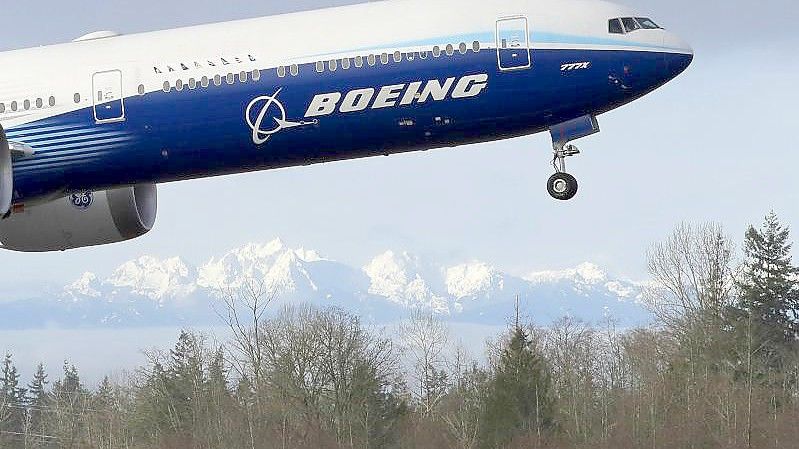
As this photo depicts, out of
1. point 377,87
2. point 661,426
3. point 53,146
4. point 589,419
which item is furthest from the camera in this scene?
point 589,419

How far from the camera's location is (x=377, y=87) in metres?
31.0

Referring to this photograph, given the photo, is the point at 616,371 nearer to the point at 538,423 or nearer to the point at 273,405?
the point at 538,423

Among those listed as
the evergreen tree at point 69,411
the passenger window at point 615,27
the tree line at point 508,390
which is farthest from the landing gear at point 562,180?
the evergreen tree at point 69,411

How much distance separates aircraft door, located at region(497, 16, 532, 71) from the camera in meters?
30.9

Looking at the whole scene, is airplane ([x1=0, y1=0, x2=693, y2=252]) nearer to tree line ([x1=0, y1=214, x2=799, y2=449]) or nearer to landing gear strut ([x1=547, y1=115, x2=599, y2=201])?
landing gear strut ([x1=547, y1=115, x2=599, y2=201])

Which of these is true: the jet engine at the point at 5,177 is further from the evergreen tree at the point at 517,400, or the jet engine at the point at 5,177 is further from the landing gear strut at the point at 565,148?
the evergreen tree at the point at 517,400

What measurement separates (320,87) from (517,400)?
64.9 m

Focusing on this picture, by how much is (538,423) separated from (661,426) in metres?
8.99

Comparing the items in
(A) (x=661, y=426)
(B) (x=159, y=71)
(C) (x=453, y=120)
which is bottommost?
(A) (x=661, y=426)

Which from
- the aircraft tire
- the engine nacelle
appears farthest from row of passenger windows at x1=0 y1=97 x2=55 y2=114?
the aircraft tire

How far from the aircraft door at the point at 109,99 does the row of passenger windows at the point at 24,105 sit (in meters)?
1.37

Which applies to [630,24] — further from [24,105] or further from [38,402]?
[38,402]

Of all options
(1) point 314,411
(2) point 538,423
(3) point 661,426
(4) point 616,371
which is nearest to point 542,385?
(2) point 538,423

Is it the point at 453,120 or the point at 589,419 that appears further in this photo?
the point at 589,419
